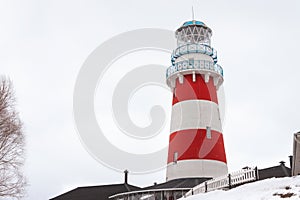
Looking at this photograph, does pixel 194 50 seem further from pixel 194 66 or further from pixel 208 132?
pixel 208 132

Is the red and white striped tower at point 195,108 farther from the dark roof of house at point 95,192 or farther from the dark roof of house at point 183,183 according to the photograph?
the dark roof of house at point 95,192

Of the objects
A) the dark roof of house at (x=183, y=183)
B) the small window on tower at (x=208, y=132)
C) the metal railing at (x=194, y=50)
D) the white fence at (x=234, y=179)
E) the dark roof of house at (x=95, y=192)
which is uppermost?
the metal railing at (x=194, y=50)

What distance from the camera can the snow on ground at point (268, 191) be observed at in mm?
12391

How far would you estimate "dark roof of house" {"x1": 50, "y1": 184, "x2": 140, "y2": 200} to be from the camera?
2824 centimetres

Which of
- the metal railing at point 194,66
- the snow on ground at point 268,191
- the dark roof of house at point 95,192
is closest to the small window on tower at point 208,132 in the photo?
the metal railing at point 194,66

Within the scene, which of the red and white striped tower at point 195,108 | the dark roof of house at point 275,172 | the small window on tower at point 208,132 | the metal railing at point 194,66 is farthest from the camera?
the metal railing at point 194,66

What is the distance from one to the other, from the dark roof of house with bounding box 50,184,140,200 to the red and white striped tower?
4.71 metres

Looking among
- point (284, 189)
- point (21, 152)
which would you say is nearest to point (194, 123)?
point (21, 152)

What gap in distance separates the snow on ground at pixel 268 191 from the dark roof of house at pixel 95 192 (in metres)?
13.7

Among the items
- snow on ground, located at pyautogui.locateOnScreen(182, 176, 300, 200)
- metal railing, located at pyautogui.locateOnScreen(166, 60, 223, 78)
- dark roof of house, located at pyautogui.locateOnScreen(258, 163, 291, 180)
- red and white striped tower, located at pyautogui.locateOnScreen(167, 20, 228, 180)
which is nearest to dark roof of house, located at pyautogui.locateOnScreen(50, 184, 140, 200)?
red and white striped tower, located at pyautogui.locateOnScreen(167, 20, 228, 180)

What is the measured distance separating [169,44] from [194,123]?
8553mm

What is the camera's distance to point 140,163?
29562 millimetres

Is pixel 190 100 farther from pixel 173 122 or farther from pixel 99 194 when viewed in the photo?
pixel 99 194

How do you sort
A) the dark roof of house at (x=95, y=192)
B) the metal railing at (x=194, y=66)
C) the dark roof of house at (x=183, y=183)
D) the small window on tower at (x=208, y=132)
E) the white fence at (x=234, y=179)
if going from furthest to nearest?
the dark roof of house at (x=95, y=192), the metal railing at (x=194, y=66), the small window on tower at (x=208, y=132), the dark roof of house at (x=183, y=183), the white fence at (x=234, y=179)
